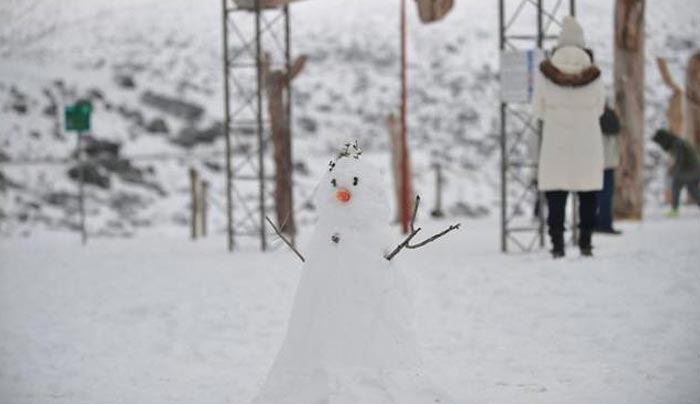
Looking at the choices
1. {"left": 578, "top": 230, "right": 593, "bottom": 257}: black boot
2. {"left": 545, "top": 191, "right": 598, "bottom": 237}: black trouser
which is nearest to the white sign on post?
{"left": 545, "top": 191, "right": 598, "bottom": 237}: black trouser

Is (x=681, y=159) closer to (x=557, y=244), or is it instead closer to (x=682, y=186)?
(x=682, y=186)

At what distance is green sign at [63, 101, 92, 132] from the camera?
47.7 feet

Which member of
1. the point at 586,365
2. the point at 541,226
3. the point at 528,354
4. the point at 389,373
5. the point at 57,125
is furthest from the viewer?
the point at 57,125

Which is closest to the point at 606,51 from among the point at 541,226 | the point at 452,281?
the point at 541,226

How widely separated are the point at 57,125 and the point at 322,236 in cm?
2231

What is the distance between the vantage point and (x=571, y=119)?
26.9 feet

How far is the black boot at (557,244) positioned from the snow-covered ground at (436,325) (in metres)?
0.09

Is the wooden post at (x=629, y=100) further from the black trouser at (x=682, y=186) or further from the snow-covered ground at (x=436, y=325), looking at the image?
the snow-covered ground at (x=436, y=325)

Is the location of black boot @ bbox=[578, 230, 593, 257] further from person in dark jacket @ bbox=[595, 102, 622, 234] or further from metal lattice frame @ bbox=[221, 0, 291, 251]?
metal lattice frame @ bbox=[221, 0, 291, 251]

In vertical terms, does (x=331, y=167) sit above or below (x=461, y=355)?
above

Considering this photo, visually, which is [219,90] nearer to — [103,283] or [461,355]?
[103,283]

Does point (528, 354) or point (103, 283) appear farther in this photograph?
point (103, 283)

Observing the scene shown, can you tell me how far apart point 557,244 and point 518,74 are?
207 cm

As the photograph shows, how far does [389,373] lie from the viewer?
3729 millimetres
